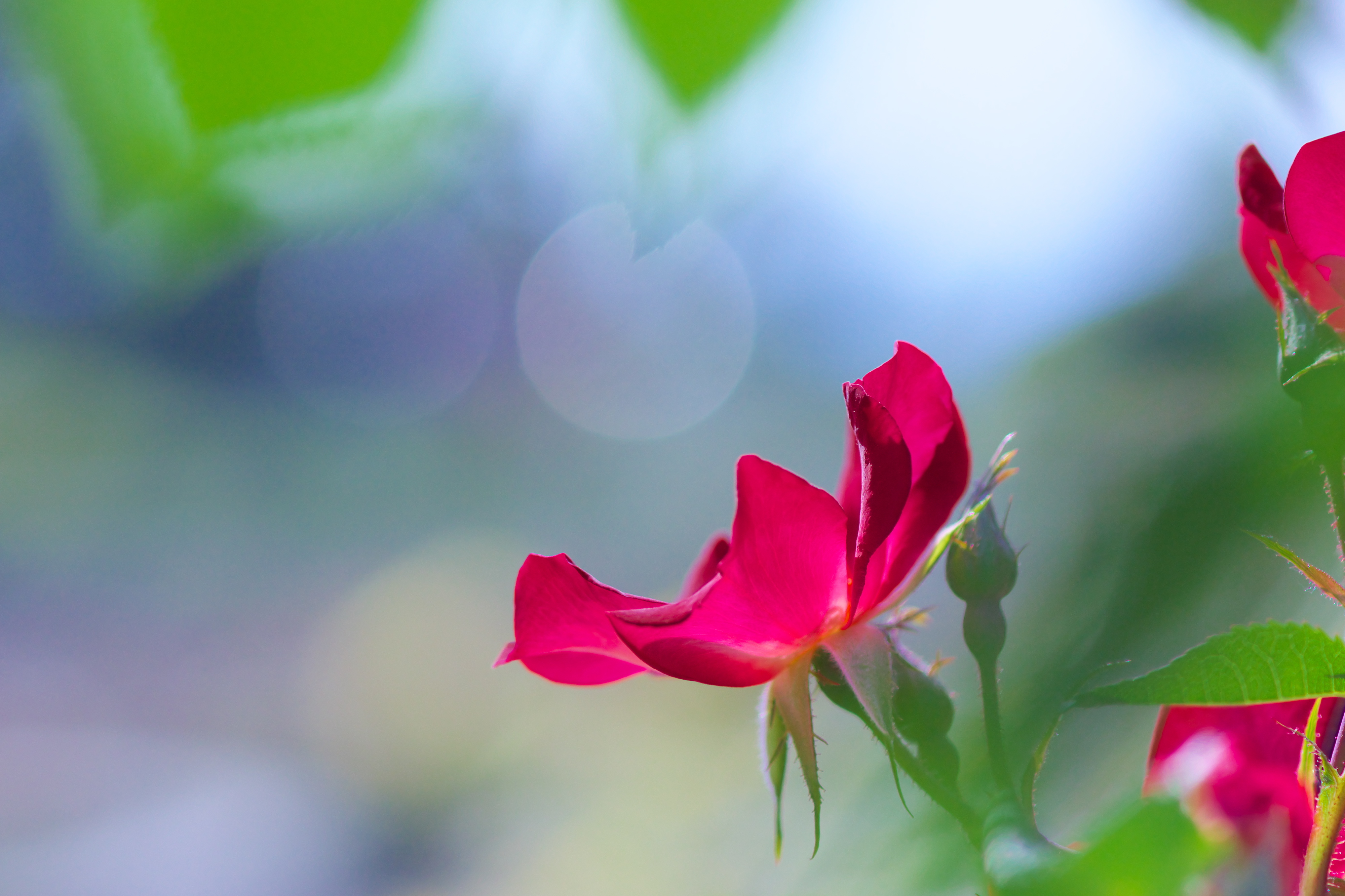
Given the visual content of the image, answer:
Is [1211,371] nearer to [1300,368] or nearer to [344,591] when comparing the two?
[1300,368]

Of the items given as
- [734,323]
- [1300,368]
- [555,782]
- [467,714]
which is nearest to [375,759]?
[467,714]

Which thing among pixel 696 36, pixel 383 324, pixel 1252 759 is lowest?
pixel 1252 759

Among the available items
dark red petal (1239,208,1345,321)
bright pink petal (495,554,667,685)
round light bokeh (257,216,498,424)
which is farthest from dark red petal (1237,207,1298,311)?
round light bokeh (257,216,498,424)

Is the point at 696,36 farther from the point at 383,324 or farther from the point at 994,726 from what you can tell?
the point at 383,324

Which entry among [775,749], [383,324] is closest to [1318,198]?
[775,749]

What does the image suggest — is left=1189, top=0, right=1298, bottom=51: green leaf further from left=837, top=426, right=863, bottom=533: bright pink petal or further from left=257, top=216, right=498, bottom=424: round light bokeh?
left=257, top=216, right=498, bottom=424: round light bokeh

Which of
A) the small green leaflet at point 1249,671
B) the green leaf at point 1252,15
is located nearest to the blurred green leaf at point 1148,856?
the small green leaflet at point 1249,671
